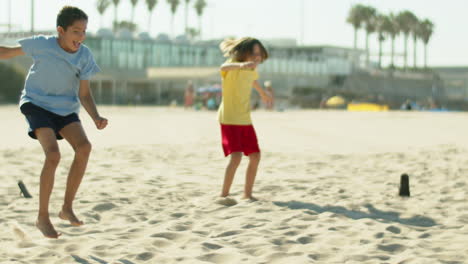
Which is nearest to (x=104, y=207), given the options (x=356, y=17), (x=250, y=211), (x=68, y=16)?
(x=250, y=211)

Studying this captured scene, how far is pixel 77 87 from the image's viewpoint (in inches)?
181

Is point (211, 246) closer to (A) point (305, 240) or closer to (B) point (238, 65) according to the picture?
(A) point (305, 240)

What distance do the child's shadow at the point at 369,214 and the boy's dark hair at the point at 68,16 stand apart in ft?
8.67

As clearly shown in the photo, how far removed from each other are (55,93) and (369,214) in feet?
9.41

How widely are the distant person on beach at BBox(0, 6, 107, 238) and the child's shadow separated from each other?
2.22 meters

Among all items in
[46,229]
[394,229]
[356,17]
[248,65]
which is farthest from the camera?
[356,17]

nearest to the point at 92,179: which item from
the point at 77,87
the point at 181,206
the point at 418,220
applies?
the point at 181,206

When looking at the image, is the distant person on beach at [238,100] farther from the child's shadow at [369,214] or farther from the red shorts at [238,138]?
the child's shadow at [369,214]

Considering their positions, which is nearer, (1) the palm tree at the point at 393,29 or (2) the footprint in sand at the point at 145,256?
(2) the footprint in sand at the point at 145,256

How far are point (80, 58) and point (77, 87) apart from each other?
22 cm

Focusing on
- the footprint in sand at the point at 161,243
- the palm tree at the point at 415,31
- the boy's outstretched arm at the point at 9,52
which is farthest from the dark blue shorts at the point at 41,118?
the palm tree at the point at 415,31

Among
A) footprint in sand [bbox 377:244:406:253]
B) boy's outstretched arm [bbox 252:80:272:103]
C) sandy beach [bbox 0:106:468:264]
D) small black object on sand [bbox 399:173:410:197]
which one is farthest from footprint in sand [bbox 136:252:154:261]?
small black object on sand [bbox 399:173:410:197]

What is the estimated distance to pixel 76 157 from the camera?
4543mm

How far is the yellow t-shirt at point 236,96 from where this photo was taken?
616cm
